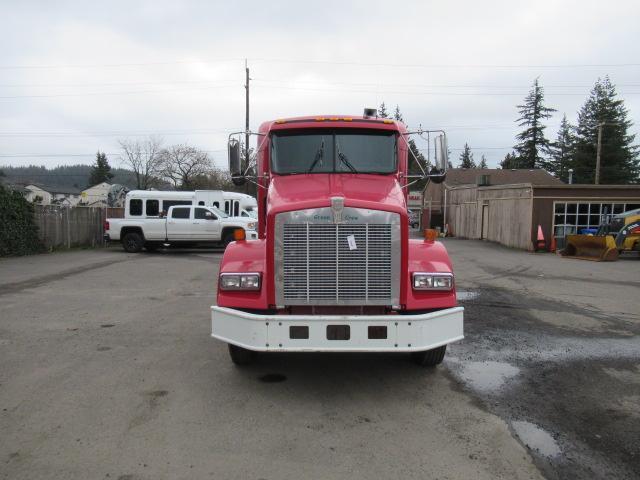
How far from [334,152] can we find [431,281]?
2.02 metres

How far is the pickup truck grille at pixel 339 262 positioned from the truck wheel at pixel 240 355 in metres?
1.21

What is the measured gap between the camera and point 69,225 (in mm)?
22609

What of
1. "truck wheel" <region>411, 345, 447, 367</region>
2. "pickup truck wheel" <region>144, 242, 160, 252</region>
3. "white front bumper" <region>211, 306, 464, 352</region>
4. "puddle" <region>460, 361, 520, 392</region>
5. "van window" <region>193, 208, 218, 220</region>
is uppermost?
"van window" <region>193, 208, 218, 220</region>

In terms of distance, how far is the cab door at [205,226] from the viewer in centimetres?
2117

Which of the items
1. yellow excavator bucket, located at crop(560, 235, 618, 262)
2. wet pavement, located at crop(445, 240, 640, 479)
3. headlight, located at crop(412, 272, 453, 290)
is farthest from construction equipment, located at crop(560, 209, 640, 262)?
headlight, located at crop(412, 272, 453, 290)

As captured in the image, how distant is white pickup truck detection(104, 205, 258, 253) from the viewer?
69.3 ft

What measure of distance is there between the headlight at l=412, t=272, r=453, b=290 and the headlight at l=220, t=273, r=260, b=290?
4.75ft

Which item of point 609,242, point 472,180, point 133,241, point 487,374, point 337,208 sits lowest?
point 487,374

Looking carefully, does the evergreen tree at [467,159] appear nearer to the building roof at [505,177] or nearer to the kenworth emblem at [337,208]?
the building roof at [505,177]

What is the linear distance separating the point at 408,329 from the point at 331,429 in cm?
105

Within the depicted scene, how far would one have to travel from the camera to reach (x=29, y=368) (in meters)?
5.49

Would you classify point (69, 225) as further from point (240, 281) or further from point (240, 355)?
point (240, 281)

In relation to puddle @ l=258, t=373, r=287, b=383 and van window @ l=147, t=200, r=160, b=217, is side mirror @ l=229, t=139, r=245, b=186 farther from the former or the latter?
van window @ l=147, t=200, r=160, b=217

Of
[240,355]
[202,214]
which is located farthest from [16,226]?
[240,355]
